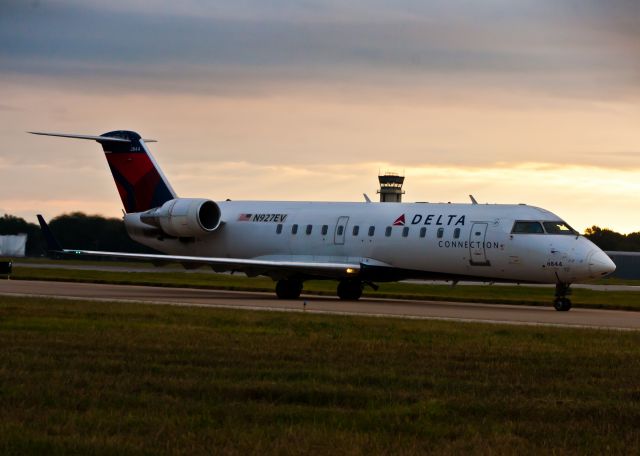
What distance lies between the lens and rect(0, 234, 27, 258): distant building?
8256cm

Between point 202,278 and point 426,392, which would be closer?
point 426,392

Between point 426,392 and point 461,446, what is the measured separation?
10.2 ft

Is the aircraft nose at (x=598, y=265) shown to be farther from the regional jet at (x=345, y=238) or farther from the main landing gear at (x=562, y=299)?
the main landing gear at (x=562, y=299)

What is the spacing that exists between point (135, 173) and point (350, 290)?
10277 mm

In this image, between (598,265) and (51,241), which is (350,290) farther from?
(51,241)

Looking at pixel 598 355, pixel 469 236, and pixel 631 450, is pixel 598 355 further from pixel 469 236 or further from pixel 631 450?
pixel 469 236

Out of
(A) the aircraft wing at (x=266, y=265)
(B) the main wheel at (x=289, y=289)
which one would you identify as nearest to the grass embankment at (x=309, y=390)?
(A) the aircraft wing at (x=266, y=265)

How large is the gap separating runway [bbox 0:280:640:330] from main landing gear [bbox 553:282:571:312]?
0.30 meters

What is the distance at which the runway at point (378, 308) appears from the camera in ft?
88.5

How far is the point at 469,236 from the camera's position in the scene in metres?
34.0

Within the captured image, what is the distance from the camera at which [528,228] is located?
33.2 m

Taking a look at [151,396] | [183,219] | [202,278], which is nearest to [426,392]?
[151,396]

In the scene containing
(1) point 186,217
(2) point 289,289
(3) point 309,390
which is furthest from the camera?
(1) point 186,217

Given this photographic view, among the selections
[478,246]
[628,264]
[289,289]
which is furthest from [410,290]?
[628,264]
